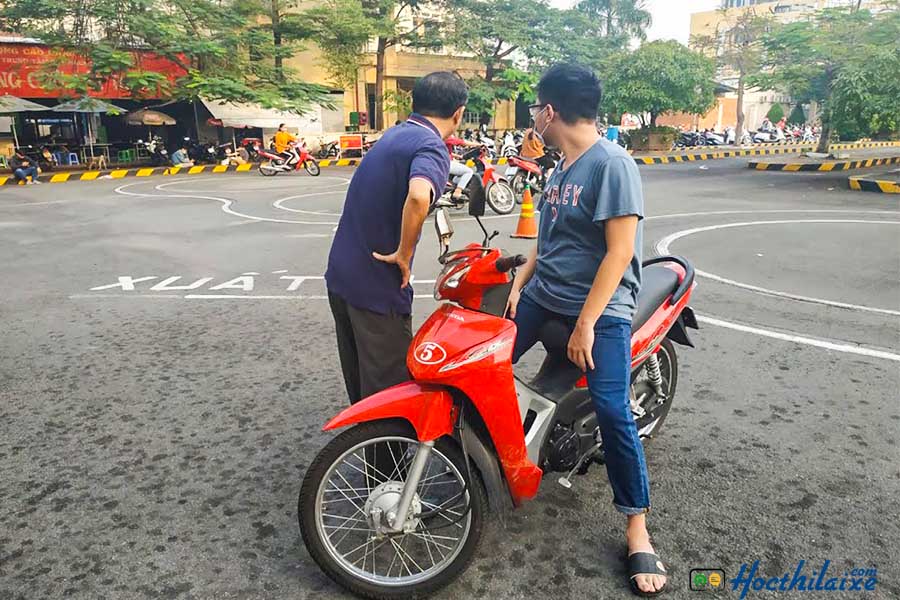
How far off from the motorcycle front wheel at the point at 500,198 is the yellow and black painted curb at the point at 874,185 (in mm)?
8685

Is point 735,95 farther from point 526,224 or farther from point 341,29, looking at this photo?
point 526,224

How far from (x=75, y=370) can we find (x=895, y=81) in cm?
1898

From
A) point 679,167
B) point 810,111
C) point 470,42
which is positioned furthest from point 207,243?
point 810,111

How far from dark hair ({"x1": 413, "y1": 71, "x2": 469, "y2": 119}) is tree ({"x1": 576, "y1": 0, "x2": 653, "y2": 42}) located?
1743 inches

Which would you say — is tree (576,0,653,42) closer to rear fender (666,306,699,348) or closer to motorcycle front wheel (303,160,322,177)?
motorcycle front wheel (303,160,322,177)

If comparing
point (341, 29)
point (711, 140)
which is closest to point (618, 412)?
point (341, 29)

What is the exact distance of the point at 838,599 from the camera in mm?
2449

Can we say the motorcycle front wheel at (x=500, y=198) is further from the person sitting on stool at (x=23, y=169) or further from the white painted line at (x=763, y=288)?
the person sitting on stool at (x=23, y=169)

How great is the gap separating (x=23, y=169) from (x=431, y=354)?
2097 centimetres

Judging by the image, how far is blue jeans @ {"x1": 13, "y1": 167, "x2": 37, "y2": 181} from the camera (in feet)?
62.8

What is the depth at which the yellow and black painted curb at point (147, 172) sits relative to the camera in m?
20.4

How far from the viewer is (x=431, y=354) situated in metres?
2.36

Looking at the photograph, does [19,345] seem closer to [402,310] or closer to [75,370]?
[75,370]

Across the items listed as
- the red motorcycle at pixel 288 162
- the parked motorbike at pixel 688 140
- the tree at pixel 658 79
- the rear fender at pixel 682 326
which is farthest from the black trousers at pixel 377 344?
the parked motorbike at pixel 688 140
